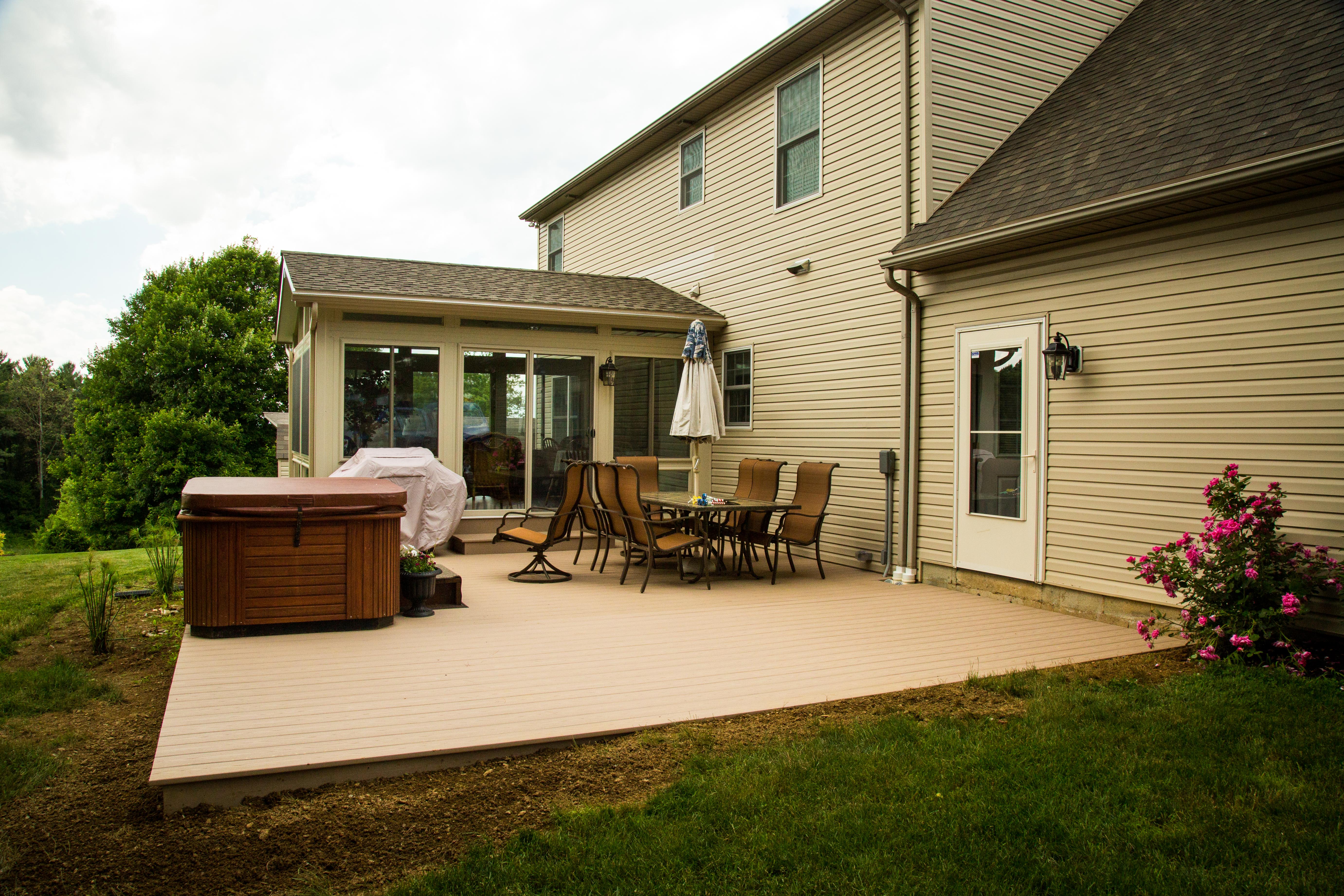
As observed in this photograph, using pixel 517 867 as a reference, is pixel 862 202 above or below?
above

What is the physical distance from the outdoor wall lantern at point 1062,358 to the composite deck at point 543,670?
1.76 metres

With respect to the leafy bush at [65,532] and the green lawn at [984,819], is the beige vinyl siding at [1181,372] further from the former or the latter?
the leafy bush at [65,532]

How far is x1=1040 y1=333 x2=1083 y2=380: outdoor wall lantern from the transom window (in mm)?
6194

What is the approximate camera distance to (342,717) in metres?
3.71

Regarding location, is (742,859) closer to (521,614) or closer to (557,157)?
(521,614)

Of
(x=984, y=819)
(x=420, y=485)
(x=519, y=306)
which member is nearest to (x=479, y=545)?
(x=420, y=485)

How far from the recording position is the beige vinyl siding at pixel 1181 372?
4941 millimetres

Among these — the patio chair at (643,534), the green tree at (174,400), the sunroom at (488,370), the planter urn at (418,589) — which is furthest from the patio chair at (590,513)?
the green tree at (174,400)

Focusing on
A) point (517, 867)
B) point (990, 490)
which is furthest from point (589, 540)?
point (517, 867)

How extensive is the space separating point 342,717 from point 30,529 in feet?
141

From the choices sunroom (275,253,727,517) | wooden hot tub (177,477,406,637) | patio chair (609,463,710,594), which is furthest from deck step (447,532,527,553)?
wooden hot tub (177,477,406,637)

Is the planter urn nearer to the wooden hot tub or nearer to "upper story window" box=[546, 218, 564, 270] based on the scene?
the wooden hot tub

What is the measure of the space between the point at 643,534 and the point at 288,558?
3.12m

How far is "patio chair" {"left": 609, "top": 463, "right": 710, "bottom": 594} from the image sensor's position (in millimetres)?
7312
